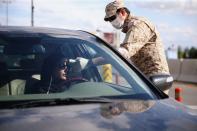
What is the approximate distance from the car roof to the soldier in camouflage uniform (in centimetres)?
106

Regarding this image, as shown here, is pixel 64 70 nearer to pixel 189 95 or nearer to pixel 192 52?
pixel 189 95

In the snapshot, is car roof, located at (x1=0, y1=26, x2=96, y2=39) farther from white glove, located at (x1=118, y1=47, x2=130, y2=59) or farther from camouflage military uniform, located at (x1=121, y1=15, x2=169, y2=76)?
camouflage military uniform, located at (x1=121, y1=15, x2=169, y2=76)

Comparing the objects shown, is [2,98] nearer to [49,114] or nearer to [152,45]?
→ [49,114]

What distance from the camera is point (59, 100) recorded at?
153 inches

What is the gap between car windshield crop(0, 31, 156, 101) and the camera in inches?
166

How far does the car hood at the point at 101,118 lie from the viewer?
332 cm

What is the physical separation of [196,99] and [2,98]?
12059 millimetres

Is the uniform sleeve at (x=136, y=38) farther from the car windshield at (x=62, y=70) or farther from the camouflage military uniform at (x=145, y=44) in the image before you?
the car windshield at (x=62, y=70)

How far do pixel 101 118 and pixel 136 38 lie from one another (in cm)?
262

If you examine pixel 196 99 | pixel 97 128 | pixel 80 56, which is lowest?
pixel 196 99

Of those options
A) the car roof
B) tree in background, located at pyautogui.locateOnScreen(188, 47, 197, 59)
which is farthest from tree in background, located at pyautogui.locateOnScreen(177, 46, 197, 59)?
the car roof

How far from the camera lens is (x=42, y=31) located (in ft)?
15.7

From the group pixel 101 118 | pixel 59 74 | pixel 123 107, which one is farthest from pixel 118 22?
pixel 101 118

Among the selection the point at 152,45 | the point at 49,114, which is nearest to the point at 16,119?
the point at 49,114
